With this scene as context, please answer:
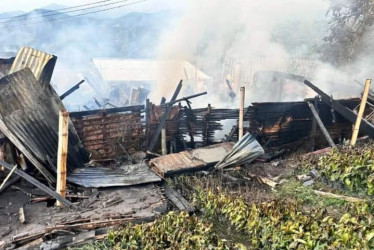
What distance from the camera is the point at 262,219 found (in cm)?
592

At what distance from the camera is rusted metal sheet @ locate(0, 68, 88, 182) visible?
295 inches

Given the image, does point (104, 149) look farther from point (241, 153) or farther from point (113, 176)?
point (241, 153)

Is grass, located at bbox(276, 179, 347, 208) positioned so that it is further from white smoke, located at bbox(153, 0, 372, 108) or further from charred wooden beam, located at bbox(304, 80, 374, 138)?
white smoke, located at bbox(153, 0, 372, 108)

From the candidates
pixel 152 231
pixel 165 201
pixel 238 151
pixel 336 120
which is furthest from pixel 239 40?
pixel 152 231

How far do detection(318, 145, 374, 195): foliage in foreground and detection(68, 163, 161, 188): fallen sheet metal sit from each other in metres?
4.18

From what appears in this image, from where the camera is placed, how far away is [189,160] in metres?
9.23

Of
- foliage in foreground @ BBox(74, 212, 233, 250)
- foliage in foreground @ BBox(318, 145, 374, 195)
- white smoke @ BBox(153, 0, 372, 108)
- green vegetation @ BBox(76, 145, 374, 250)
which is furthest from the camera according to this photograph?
white smoke @ BBox(153, 0, 372, 108)

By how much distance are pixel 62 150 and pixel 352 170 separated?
20.8 ft

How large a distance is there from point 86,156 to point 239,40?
1816 centimetres

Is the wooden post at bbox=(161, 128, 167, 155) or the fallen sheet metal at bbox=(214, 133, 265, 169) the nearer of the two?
the fallen sheet metal at bbox=(214, 133, 265, 169)

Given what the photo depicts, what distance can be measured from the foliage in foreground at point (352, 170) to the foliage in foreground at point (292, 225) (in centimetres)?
113

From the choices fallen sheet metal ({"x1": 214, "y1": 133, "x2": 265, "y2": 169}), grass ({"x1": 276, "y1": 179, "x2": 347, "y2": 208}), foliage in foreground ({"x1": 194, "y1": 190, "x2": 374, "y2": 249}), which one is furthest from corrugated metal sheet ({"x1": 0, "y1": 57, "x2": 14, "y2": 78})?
grass ({"x1": 276, "y1": 179, "x2": 347, "y2": 208})

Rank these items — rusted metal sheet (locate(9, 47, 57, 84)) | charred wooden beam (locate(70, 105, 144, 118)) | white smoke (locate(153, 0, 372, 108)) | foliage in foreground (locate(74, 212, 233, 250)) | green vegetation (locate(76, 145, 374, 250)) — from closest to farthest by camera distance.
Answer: green vegetation (locate(76, 145, 374, 250)) < foliage in foreground (locate(74, 212, 233, 250)) < rusted metal sheet (locate(9, 47, 57, 84)) < charred wooden beam (locate(70, 105, 144, 118)) < white smoke (locate(153, 0, 372, 108))

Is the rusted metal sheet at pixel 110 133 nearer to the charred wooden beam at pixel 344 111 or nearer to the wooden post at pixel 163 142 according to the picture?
the wooden post at pixel 163 142
